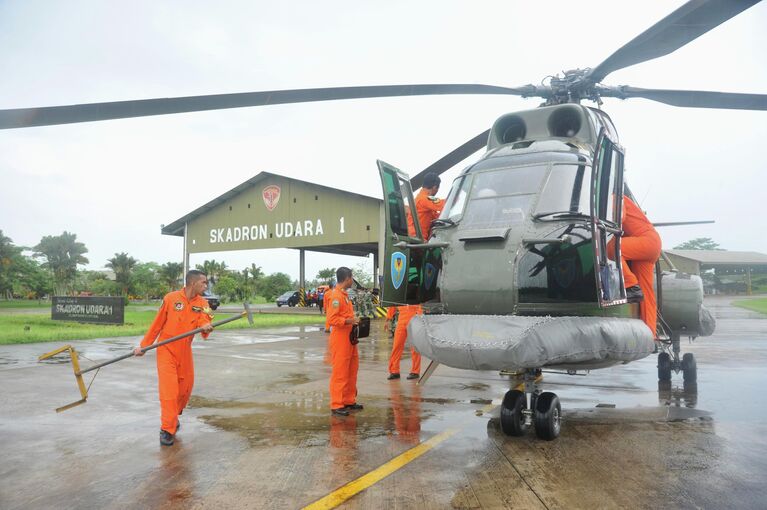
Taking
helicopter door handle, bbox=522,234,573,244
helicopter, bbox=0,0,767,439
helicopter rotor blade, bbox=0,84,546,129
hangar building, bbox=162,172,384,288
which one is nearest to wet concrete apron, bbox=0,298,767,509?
helicopter, bbox=0,0,767,439

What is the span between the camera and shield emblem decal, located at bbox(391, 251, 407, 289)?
550 cm

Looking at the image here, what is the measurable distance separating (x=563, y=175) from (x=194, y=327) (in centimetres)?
383

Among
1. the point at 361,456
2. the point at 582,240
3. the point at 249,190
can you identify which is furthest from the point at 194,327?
the point at 249,190

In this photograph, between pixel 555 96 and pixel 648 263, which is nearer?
pixel 648 263

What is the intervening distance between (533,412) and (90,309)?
18.5 metres

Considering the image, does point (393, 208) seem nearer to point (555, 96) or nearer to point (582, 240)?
point (582, 240)

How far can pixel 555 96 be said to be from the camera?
6879mm

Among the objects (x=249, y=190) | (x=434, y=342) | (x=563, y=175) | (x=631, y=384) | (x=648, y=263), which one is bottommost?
(x=631, y=384)

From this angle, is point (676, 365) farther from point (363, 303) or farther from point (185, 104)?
point (363, 303)

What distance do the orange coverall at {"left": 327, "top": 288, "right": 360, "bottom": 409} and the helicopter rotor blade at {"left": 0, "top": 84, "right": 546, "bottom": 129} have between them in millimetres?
2270

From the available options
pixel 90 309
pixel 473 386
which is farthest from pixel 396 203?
pixel 90 309

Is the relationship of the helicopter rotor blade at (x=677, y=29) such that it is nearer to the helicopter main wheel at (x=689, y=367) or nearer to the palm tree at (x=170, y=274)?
the helicopter main wheel at (x=689, y=367)

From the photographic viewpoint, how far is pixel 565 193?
503cm

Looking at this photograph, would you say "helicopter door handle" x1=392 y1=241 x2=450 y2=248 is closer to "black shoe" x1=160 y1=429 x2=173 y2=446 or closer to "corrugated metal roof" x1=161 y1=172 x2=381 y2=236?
"black shoe" x1=160 y1=429 x2=173 y2=446
